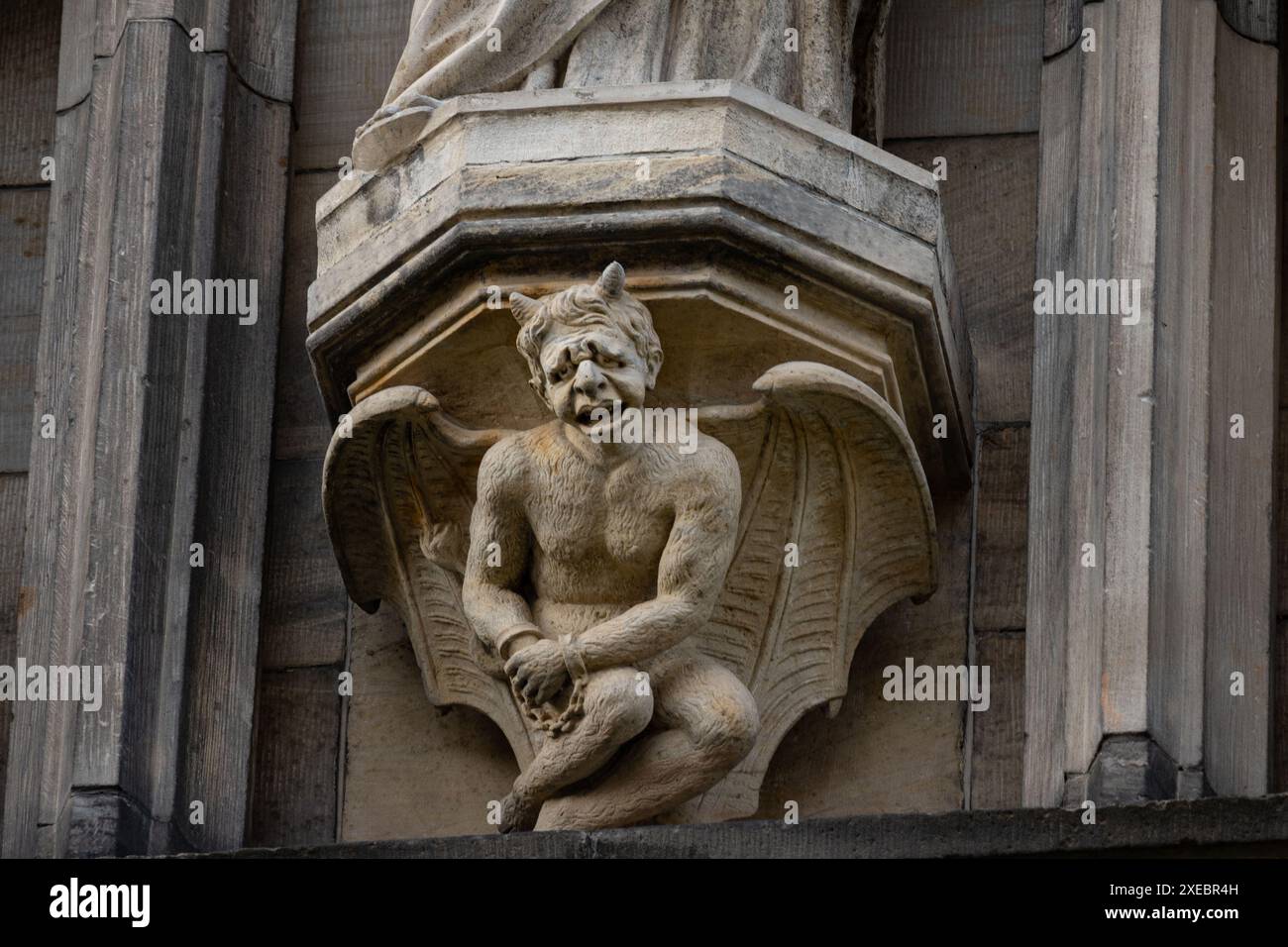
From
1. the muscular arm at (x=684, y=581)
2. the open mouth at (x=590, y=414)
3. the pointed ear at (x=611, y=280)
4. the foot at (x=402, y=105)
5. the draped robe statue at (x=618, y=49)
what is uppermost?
the draped robe statue at (x=618, y=49)

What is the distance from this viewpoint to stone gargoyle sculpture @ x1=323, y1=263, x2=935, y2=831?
6.66 m

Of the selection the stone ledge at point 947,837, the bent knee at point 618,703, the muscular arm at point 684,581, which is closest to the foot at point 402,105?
the muscular arm at point 684,581

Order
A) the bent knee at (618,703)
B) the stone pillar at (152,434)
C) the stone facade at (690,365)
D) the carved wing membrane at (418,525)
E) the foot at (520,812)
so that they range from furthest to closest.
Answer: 1. the stone pillar at (152,434)
2. the carved wing membrane at (418,525)
3. the stone facade at (690,365)
4. the foot at (520,812)
5. the bent knee at (618,703)

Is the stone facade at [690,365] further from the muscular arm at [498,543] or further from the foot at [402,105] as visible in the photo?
the muscular arm at [498,543]

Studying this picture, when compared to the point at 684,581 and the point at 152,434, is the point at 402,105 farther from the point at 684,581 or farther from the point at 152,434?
the point at 684,581

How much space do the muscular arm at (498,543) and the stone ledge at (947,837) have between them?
19.0 inches

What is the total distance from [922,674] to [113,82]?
184 centimetres

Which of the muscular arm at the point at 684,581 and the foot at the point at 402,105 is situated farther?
the foot at the point at 402,105

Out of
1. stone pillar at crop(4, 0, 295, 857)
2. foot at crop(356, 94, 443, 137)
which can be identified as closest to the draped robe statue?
foot at crop(356, 94, 443, 137)

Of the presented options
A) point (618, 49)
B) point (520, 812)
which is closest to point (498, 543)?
point (520, 812)

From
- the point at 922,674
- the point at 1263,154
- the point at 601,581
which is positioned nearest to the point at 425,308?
the point at 601,581

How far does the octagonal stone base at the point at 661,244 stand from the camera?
268 inches

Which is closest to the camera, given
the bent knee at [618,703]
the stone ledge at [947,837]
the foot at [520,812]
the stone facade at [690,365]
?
the stone ledge at [947,837]
